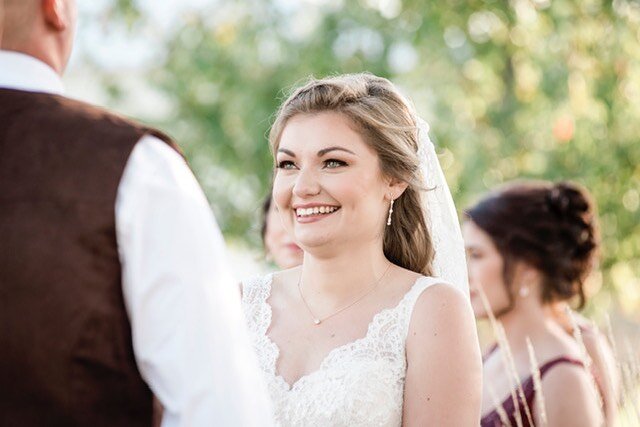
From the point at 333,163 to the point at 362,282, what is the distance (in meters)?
0.41

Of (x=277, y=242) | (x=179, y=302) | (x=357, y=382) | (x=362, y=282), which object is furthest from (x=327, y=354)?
(x=277, y=242)

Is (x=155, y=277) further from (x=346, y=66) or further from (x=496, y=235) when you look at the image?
(x=346, y=66)

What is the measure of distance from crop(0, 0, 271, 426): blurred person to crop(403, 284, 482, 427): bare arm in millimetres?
1198

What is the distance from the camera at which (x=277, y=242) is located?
5.29 metres

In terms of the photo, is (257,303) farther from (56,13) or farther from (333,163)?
(56,13)

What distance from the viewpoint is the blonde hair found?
3389mm

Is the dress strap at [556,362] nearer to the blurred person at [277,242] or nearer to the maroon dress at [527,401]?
the maroon dress at [527,401]

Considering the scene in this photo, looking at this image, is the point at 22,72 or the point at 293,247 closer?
the point at 22,72

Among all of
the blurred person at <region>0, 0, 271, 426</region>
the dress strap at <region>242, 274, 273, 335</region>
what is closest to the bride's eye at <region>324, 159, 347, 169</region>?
the dress strap at <region>242, 274, 273, 335</region>

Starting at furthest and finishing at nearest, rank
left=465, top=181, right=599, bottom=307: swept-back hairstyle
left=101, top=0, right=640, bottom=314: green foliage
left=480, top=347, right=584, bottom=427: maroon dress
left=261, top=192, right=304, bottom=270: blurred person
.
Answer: left=101, top=0, right=640, bottom=314: green foliage < left=261, top=192, right=304, bottom=270: blurred person < left=465, top=181, right=599, bottom=307: swept-back hairstyle < left=480, top=347, right=584, bottom=427: maroon dress

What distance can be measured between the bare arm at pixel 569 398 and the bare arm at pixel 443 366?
1.34 meters

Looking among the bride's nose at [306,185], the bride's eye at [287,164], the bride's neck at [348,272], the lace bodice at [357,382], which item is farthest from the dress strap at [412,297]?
the bride's eye at [287,164]

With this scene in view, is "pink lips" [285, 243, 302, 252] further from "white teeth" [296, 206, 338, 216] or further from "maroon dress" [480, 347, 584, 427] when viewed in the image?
"white teeth" [296, 206, 338, 216]

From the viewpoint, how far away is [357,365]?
3.20 meters
